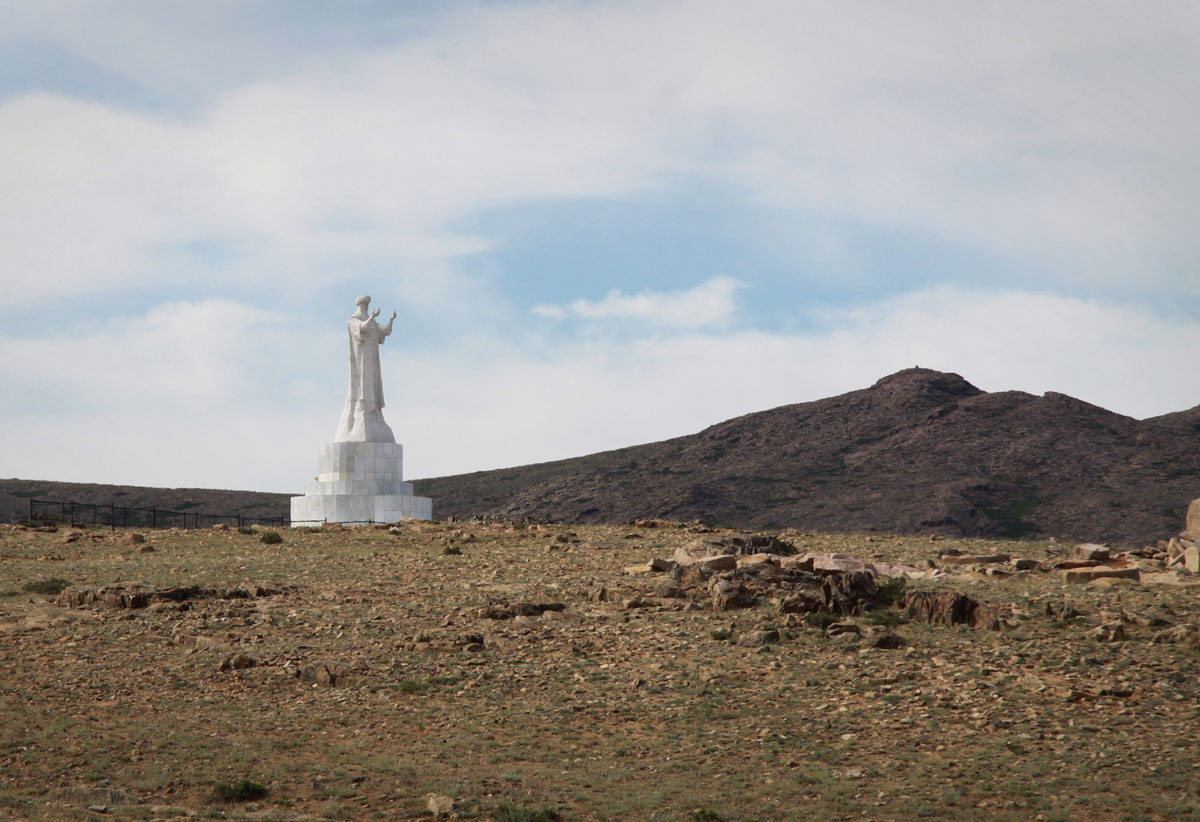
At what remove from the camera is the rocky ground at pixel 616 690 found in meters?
13.4

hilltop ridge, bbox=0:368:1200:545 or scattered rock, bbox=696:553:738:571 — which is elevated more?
hilltop ridge, bbox=0:368:1200:545

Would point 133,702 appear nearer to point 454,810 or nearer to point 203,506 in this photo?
point 454,810

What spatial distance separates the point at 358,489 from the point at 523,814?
28.4 m

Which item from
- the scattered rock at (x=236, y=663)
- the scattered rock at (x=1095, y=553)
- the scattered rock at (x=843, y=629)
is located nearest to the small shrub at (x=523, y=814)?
the scattered rock at (x=236, y=663)

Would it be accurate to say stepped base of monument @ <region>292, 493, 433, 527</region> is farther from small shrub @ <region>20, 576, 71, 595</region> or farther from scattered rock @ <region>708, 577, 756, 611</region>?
scattered rock @ <region>708, 577, 756, 611</region>

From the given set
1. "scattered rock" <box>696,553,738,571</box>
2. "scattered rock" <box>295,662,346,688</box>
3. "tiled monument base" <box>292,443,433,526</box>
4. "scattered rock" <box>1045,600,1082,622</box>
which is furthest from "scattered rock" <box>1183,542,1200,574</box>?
"tiled monument base" <box>292,443,433,526</box>

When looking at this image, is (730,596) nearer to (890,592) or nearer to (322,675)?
(890,592)

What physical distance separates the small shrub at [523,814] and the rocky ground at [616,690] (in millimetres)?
49

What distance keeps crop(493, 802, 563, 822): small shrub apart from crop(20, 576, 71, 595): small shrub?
14.0 metres

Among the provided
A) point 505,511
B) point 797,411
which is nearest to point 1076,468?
point 797,411

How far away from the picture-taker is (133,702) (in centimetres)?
1672

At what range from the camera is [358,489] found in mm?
39812

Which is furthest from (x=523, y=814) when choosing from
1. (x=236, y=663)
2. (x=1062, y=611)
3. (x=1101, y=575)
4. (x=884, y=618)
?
(x=1101, y=575)

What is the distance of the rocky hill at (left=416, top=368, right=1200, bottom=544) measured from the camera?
69.2 meters
